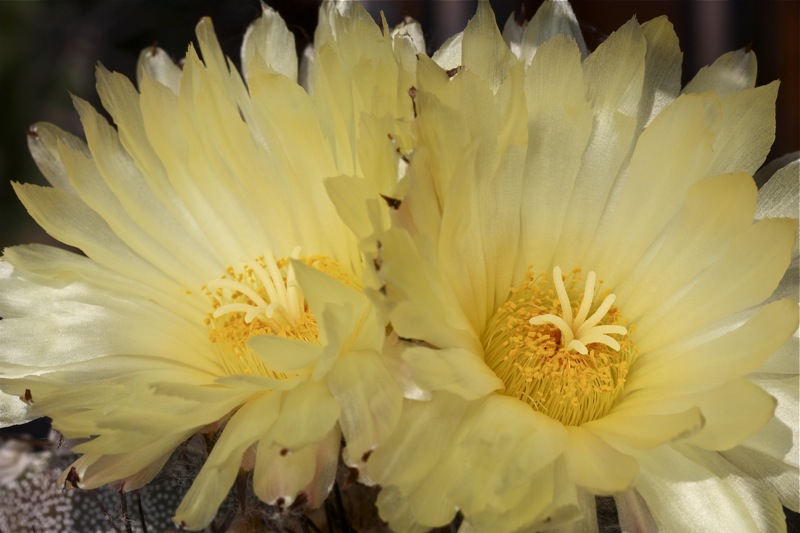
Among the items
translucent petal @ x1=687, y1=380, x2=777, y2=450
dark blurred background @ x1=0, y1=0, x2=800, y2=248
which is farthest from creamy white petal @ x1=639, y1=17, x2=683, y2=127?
dark blurred background @ x1=0, y1=0, x2=800, y2=248

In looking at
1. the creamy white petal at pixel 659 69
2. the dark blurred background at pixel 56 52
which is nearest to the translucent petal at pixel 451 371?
the creamy white petal at pixel 659 69

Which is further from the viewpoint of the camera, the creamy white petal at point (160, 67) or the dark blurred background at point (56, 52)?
the dark blurred background at point (56, 52)

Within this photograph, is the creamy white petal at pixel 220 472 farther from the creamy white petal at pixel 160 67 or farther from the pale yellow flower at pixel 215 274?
the creamy white petal at pixel 160 67

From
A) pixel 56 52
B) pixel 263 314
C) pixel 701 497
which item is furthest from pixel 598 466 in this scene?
pixel 56 52

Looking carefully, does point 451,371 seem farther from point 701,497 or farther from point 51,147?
point 51,147

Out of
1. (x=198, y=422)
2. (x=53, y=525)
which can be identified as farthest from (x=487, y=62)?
(x=53, y=525)

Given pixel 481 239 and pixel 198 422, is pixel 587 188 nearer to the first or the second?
pixel 481 239

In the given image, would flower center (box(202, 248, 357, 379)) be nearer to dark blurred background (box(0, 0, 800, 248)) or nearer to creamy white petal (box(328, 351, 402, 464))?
creamy white petal (box(328, 351, 402, 464))
